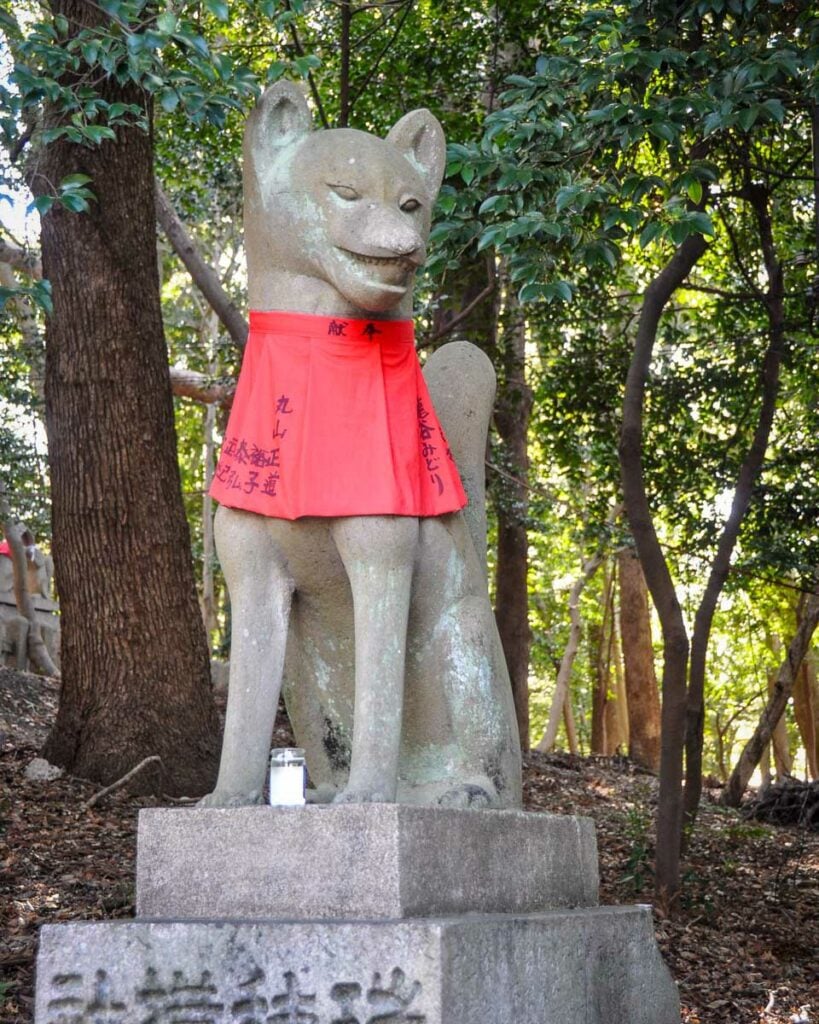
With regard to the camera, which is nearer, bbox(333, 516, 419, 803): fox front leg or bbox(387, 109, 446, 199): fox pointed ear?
bbox(333, 516, 419, 803): fox front leg

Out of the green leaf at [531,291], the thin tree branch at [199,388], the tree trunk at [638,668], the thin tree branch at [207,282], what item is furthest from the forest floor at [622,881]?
the tree trunk at [638,668]

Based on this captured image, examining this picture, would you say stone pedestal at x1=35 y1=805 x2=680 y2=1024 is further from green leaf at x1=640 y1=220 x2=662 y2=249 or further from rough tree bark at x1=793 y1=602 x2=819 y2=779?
rough tree bark at x1=793 y1=602 x2=819 y2=779

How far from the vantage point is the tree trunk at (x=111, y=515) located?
306 inches

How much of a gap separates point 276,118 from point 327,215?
1.31ft

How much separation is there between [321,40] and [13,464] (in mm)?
4721

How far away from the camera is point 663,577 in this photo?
8094mm

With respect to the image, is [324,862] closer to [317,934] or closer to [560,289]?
[317,934]

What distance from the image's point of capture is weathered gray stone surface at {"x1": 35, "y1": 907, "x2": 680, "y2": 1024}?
3102mm

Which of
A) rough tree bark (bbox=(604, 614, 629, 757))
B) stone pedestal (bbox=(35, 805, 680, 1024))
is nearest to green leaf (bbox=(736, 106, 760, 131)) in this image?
stone pedestal (bbox=(35, 805, 680, 1024))

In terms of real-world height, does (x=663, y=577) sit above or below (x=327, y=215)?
below

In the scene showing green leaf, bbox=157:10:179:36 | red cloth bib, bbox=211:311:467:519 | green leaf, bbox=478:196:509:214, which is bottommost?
red cloth bib, bbox=211:311:467:519

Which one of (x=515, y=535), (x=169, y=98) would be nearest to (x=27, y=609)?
(x=515, y=535)

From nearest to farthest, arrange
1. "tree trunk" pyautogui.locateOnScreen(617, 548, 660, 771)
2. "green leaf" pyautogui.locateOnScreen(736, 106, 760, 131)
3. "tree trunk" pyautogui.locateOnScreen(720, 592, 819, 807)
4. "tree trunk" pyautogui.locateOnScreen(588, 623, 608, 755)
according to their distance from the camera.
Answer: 1. "green leaf" pyautogui.locateOnScreen(736, 106, 760, 131)
2. "tree trunk" pyautogui.locateOnScreen(720, 592, 819, 807)
3. "tree trunk" pyautogui.locateOnScreen(617, 548, 660, 771)
4. "tree trunk" pyautogui.locateOnScreen(588, 623, 608, 755)

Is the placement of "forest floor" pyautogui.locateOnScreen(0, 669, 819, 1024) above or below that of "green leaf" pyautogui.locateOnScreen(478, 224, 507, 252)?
below
